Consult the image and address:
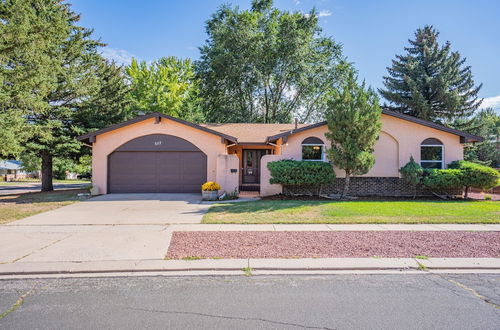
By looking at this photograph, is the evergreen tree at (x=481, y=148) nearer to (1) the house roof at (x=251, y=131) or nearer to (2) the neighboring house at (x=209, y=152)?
(2) the neighboring house at (x=209, y=152)

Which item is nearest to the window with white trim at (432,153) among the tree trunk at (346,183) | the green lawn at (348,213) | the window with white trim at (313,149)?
the green lawn at (348,213)

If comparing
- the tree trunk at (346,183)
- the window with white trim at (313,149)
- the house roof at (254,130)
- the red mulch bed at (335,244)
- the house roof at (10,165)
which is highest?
the house roof at (254,130)

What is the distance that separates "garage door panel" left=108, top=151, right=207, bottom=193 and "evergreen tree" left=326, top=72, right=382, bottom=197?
22.3ft

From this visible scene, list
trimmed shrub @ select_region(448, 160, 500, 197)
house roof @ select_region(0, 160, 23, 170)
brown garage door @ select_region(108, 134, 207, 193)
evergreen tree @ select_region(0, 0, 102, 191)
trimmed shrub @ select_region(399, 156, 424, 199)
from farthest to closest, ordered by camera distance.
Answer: house roof @ select_region(0, 160, 23, 170), brown garage door @ select_region(108, 134, 207, 193), evergreen tree @ select_region(0, 0, 102, 191), trimmed shrub @ select_region(399, 156, 424, 199), trimmed shrub @ select_region(448, 160, 500, 197)

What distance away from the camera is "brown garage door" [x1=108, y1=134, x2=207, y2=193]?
15.1 meters

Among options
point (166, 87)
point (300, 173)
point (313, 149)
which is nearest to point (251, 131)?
point (313, 149)

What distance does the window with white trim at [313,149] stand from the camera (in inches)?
576

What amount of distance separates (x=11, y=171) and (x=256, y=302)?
209ft

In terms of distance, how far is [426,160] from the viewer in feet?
47.8

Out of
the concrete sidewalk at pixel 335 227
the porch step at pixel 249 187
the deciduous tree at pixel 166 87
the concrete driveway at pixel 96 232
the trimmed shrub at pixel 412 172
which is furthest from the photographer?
the deciduous tree at pixel 166 87

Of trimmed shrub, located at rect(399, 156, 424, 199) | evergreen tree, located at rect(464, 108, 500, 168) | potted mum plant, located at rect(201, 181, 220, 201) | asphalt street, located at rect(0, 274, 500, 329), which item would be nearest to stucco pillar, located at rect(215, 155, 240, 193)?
potted mum plant, located at rect(201, 181, 220, 201)

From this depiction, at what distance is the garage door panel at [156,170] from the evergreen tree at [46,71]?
15.1 ft

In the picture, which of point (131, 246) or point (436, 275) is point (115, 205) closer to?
point (131, 246)

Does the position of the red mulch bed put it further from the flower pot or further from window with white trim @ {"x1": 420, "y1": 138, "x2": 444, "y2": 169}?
→ window with white trim @ {"x1": 420, "y1": 138, "x2": 444, "y2": 169}
